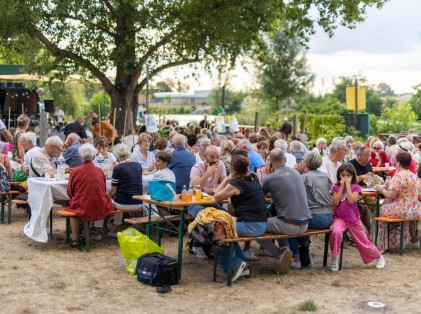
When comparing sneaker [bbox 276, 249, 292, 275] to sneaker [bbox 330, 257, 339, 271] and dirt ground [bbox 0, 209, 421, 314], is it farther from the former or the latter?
sneaker [bbox 330, 257, 339, 271]

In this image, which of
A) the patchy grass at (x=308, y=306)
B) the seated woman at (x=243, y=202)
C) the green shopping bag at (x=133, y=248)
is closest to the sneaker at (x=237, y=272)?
the seated woman at (x=243, y=202)

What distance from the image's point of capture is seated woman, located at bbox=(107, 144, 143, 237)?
9211mm

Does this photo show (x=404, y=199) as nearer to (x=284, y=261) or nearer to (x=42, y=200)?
(x=284, y=261)

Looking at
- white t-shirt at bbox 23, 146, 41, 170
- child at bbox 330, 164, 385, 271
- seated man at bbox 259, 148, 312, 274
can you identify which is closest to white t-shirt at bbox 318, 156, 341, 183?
child at bbox 330, 164, 385, 271

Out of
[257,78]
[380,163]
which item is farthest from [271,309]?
[257,78]

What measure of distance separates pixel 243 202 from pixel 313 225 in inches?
43.8

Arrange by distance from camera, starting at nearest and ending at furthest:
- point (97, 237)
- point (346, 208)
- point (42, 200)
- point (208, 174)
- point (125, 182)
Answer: point (346, 208), point (208, 174), point (42, 200), point (125, 182), point (97, 237)

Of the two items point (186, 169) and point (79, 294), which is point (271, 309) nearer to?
point (79, 294)

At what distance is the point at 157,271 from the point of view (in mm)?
7199

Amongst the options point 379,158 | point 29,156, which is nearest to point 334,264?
point 29,156

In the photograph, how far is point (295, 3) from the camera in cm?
2231

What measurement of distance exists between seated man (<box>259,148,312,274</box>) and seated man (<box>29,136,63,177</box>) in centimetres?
323

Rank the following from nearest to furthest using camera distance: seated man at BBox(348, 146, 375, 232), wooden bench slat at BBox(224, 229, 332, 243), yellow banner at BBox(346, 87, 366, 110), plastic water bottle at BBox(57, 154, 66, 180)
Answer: wooden bench slat at BBox(224, 229, 332, 243) < plastic water bottle at BBox(57, 154, 66, 180) < seated man at BBox(348, 146, 375, 232) < yellow banner at BBox(346, 87, 366, 110)

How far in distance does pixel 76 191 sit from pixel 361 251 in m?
3.48
